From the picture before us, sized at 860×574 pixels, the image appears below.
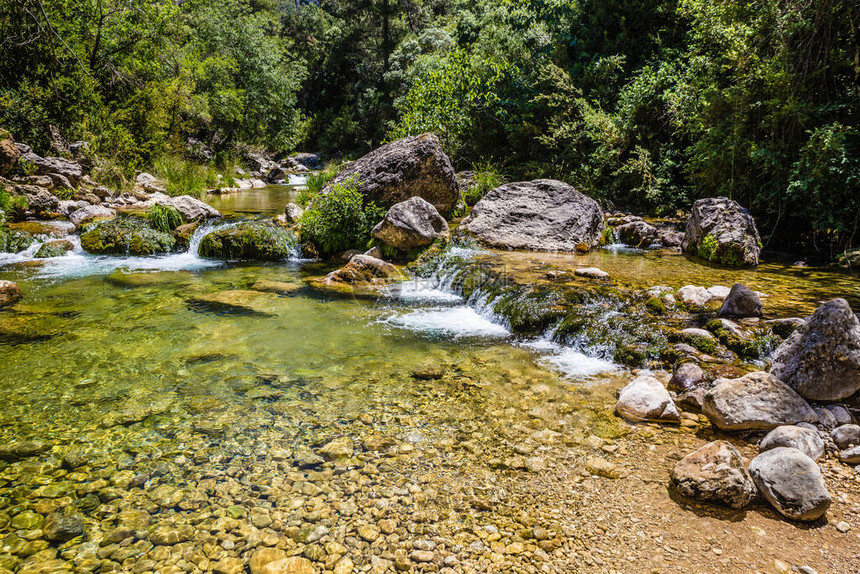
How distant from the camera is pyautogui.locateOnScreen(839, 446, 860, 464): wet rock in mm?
3033

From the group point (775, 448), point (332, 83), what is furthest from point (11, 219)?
point (332, 83)

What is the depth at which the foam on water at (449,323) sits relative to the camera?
613 cm

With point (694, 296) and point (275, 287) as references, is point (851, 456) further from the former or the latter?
point (275, 287)

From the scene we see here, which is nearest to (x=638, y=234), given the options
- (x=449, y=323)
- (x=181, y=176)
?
(x=449, y=323)

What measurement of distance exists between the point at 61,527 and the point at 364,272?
645 cm

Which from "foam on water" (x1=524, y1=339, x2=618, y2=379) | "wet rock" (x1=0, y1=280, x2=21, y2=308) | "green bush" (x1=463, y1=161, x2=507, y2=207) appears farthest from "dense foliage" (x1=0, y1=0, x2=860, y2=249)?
"foam on water" (x1=524, y1=339, x2=618, y2=379)

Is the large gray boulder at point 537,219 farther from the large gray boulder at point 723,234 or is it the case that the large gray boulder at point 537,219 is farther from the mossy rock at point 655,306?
the mossy rock at point 655,306

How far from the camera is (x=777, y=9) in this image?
8.14m

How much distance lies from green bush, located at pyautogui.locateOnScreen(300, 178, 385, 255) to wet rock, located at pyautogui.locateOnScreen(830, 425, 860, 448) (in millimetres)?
8513

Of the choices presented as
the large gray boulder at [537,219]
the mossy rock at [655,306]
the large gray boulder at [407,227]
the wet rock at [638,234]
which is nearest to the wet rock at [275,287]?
the large gray boulder at [407,227]

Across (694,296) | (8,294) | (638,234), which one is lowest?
(8,294)

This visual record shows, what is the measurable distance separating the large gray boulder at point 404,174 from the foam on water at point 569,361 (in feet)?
20.8

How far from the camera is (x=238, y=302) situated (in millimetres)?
7297

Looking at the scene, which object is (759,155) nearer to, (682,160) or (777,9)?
(777,9)
